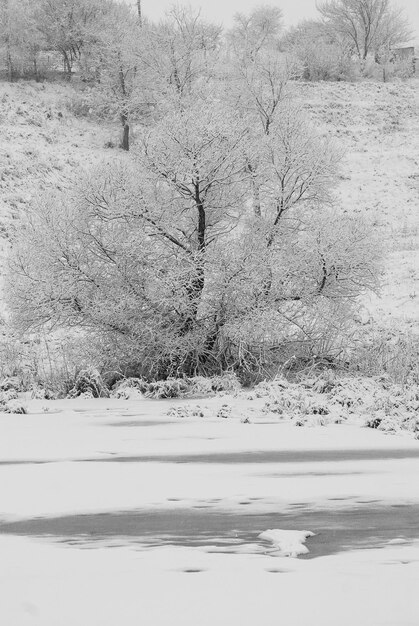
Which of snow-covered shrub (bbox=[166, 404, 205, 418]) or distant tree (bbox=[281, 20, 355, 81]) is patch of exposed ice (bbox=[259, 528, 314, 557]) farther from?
distant tree (bbox=[281, 20, 355, 81])

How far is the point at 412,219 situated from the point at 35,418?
1037 inches

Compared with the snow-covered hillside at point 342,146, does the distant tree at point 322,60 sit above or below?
above

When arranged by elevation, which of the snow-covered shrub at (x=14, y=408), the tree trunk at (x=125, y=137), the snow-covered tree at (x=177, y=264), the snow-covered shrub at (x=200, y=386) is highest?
the tree trunk at (x=125, y=137)

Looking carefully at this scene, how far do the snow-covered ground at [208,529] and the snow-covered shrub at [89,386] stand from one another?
3996 millimetres

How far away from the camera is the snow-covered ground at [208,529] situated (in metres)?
2.63

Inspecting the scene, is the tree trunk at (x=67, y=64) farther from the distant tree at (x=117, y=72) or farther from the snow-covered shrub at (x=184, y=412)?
the snow-covered shrub at (x=184, y=412)

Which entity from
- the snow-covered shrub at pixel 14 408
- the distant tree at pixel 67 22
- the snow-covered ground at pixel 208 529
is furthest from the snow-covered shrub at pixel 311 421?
the distant tree at pixel 67 22

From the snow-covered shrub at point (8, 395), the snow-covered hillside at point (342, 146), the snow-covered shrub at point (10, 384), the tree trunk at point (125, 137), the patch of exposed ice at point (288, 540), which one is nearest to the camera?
the patch of exposed ice at point (288, 540)

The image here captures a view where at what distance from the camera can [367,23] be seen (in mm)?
72500

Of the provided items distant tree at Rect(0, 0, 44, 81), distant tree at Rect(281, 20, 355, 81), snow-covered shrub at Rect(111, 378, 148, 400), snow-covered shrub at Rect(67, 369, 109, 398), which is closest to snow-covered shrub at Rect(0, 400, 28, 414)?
snow-covered shrub at Rect(67, 369, 109, 398)

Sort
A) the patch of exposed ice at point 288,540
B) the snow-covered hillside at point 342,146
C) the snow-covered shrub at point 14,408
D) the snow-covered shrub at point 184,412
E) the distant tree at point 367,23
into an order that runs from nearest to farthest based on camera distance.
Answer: the patch of exposed ice at point 288,540, the snow-covered shrub at point 184,412, the snow-covered shrub at point 14,408, the snow-covered hillside at point 342,146, the distant tree at point 367,23

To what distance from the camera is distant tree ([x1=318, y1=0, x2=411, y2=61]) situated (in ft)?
235

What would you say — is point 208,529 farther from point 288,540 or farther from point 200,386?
point 200,386

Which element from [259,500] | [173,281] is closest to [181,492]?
[259,500]
